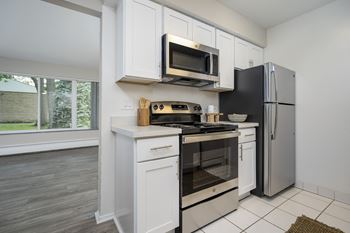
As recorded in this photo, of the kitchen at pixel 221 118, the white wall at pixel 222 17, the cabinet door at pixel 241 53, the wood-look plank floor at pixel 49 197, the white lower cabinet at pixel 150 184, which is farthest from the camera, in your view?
the cabinet door at pixel 241 53

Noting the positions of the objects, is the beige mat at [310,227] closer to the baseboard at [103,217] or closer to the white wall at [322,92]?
the white wall at [322,92]

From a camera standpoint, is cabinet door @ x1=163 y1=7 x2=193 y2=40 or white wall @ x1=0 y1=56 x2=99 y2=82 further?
white wall @ x1=0 y1=56 x2=99 y2=82

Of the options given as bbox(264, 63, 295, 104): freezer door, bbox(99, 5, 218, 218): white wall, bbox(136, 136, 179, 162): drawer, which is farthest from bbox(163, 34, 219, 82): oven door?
bbox(136, 136, 179, 162): drawer

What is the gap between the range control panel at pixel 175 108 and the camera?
186 cm

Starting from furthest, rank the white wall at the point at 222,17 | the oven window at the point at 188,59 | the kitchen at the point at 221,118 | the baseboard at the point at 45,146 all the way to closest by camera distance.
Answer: the baseboard at the point at 45,146, the white wall at the point at 222,17, the oven window at the point at 188,59, the kitchen at the point at 221,118

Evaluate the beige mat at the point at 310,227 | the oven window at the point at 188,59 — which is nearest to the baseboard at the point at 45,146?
the oven window at the point at 188,59

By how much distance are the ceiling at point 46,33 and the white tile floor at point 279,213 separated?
3.29 m

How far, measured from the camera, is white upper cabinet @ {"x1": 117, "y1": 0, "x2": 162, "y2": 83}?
4.98 feet

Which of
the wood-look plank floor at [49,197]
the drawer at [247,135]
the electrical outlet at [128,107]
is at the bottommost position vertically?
the wood-look plank floor at [49,197]

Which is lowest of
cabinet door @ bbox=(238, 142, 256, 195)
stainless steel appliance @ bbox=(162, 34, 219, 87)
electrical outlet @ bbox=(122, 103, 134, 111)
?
cabinet door @ bbox=(238, 142, 256, 195)

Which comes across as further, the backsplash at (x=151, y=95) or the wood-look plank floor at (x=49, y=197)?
the backsplash at (x=151, y=95)

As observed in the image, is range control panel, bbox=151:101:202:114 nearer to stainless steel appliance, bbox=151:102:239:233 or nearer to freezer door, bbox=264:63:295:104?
stainless steel appliance, bbox=151:102:239:233

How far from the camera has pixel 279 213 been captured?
1.78 meters

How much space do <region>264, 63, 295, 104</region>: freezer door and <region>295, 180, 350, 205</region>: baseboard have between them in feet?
3.94
